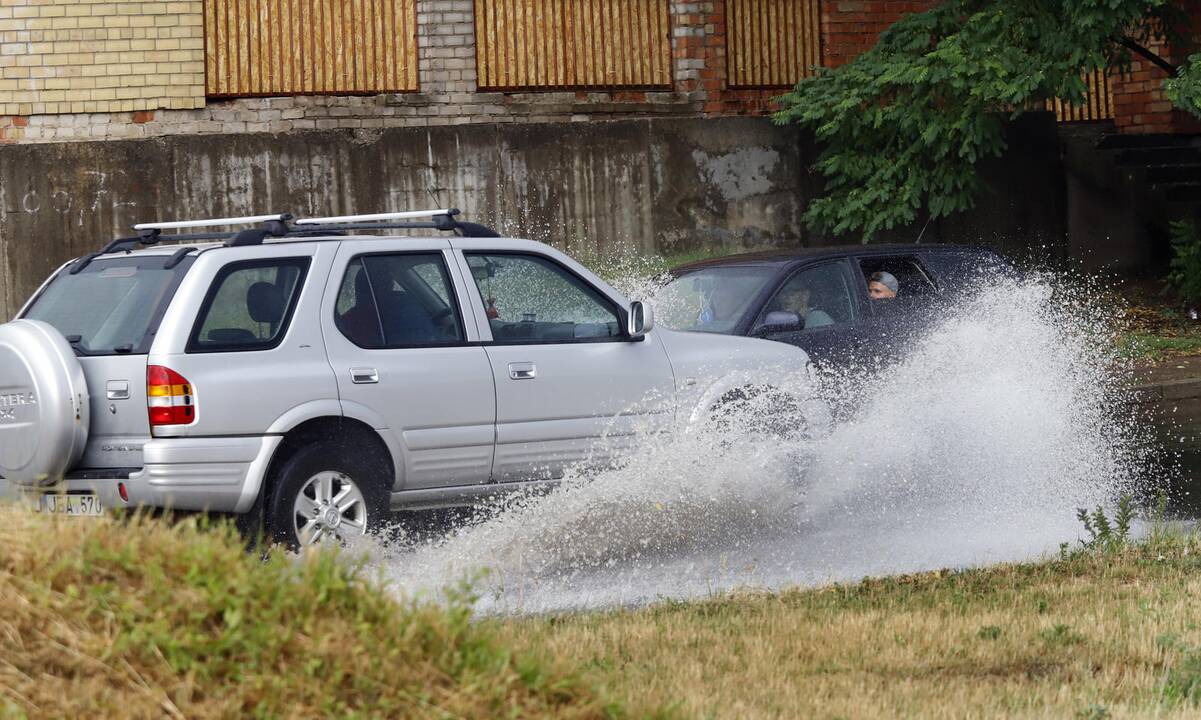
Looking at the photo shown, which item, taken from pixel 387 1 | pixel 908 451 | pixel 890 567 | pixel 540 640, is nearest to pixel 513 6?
pixel 387 1

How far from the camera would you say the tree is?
642 inches

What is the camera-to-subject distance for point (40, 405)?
7.58 meters

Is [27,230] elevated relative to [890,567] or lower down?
elevated

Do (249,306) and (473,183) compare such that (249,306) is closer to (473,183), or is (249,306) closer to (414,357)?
(414,357)

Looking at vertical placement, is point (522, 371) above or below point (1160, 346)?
above

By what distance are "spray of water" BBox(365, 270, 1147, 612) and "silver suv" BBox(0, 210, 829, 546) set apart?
263mm

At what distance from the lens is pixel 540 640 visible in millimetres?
5887

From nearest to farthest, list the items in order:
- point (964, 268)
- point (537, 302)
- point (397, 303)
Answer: point (397, 303), point (537, 302), point (964, 268)

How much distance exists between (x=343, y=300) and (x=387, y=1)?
11.1 meters

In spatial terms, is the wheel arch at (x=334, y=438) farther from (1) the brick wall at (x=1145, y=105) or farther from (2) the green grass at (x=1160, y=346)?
(1) the brick wall at (x=1145, y=105)

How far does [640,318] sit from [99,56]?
1091cm

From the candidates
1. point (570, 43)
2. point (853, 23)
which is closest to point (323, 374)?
point (570, 43)

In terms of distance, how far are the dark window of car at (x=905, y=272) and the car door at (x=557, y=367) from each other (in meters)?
2.60

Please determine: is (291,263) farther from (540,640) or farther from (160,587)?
(160,587)
